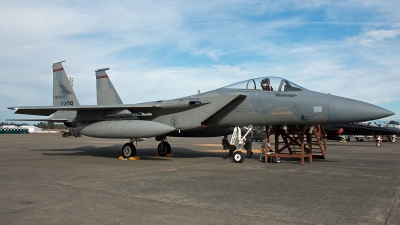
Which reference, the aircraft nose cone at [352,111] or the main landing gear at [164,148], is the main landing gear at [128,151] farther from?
the aircraft nose cone at [352,111]

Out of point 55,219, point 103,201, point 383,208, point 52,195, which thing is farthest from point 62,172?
point 383,208

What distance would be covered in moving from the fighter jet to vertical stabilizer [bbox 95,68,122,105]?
114 inches

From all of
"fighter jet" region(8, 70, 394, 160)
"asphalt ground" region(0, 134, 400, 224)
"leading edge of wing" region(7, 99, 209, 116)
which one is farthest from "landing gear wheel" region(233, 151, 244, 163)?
"asphalt ground" region(0, 134, 400, 224)

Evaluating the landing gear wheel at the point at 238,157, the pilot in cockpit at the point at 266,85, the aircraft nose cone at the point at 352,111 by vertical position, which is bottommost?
the landing gear wheel at the point at 238,157

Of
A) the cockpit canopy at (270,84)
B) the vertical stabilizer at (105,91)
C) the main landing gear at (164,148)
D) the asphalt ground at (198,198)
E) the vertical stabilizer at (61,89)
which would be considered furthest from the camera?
the vertical stabilizer at (61,89)

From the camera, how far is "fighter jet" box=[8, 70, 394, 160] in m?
9.70

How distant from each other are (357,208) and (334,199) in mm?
631

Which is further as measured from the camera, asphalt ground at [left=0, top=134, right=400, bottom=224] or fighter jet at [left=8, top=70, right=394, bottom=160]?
fighter jet at [left=8, top=70, right=394, bottom=160]

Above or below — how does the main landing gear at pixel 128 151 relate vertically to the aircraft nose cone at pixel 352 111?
below

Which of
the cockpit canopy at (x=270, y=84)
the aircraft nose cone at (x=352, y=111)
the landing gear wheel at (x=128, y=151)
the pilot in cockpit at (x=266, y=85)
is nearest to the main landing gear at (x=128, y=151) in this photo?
the landing gear wheel at (x=128, y=151)

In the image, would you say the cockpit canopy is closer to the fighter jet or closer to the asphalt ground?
the fighter jet

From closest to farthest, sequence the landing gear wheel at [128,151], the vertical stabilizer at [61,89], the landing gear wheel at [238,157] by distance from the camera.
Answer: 1. the landing gear wheel at [238,157]
2. the landing gear wheel at [128,151]
3. the vertical stabilizer at [61,89]

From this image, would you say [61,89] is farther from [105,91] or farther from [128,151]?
[128,151]

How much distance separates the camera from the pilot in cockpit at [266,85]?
1077 cm
